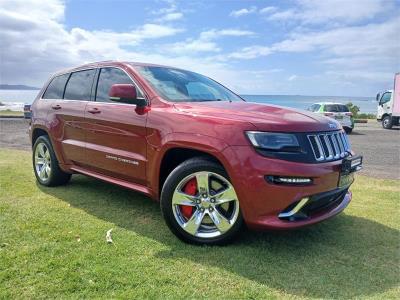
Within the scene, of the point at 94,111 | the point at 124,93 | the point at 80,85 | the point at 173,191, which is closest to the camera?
the point at 173,191

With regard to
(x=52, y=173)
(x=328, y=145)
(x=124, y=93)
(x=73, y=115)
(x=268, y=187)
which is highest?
(x=124, y=93)

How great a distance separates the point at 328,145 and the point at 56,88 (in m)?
3.99

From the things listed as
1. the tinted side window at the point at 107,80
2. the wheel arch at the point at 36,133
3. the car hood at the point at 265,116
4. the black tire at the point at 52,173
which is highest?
the tinted side window at the point at 107,80

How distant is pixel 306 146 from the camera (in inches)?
Result: 125

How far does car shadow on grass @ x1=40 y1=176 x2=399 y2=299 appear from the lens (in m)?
2.89

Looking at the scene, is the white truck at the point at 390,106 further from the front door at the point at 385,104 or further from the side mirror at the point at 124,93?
the side mirror at the point at 124,93

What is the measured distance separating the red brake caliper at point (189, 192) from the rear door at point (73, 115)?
1.74 metres

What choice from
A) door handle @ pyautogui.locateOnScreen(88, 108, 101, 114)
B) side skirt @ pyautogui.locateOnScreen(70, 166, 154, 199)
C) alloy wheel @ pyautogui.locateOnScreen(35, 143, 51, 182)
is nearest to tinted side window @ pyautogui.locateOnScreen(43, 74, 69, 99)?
alloy wheel @ pyautogui.locateOnScreen(35, 143, 51, 182)

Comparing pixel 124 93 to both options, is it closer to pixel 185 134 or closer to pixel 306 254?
pixel 185 134

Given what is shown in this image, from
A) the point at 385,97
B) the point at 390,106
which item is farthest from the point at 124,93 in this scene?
the point at 385,97

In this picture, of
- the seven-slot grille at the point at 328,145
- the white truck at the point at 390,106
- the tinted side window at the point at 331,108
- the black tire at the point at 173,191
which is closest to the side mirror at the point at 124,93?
the black tire at the point at 173,191

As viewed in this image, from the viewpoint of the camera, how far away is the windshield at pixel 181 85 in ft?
13.3

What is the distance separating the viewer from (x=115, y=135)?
13.7ft

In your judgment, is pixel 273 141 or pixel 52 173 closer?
pixel 273 141
